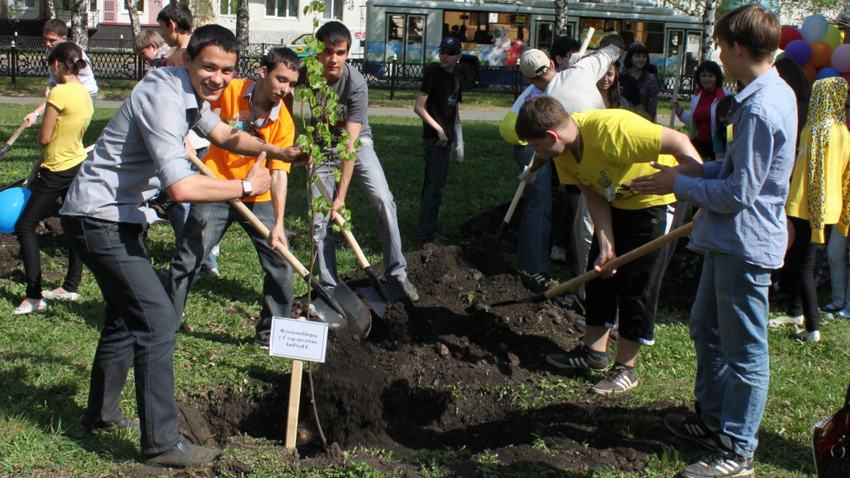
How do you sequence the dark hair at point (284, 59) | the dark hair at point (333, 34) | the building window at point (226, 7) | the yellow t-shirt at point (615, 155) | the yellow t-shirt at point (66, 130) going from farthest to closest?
the building window at point (226, 7)
the yellow t-shirt at point (66, 130)
the dark hair at point (333, 34)
the dark hair at point (284, 59)
the yellow t-shirt at point (615, 155)

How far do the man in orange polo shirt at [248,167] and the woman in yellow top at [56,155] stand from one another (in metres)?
1.26

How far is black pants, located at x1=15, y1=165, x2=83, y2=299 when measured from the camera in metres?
6.07

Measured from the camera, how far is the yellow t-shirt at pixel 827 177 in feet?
19.9

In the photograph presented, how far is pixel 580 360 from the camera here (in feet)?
17.7

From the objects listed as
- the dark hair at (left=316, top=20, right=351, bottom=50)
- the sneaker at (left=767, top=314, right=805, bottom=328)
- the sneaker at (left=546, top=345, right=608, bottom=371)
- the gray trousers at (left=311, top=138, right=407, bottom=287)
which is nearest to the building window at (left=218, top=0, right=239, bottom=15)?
the gray trousers at (left=311, top=138, right=407, bottom=287)

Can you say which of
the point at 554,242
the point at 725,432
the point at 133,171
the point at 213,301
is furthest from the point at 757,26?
the point at 554,242

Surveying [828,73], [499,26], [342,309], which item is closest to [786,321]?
[828,73]

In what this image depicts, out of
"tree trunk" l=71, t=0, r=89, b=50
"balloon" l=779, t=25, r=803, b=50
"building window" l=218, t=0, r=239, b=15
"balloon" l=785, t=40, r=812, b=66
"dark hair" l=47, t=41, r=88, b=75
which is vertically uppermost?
"building window" l=218, t=0, r=239, b=15

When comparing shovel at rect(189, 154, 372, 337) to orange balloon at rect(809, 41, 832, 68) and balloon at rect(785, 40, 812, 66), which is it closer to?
balloon at rect(785, 40, 812, 66)

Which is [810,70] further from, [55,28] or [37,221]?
[55,28]

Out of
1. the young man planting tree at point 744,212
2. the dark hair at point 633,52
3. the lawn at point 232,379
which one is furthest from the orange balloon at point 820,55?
the young man planting tree at point 744,212

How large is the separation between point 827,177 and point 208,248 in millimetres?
4126

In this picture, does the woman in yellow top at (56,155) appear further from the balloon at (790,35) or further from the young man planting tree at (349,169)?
the balloon at (790,35)

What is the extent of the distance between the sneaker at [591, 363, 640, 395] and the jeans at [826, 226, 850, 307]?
8.51ft
